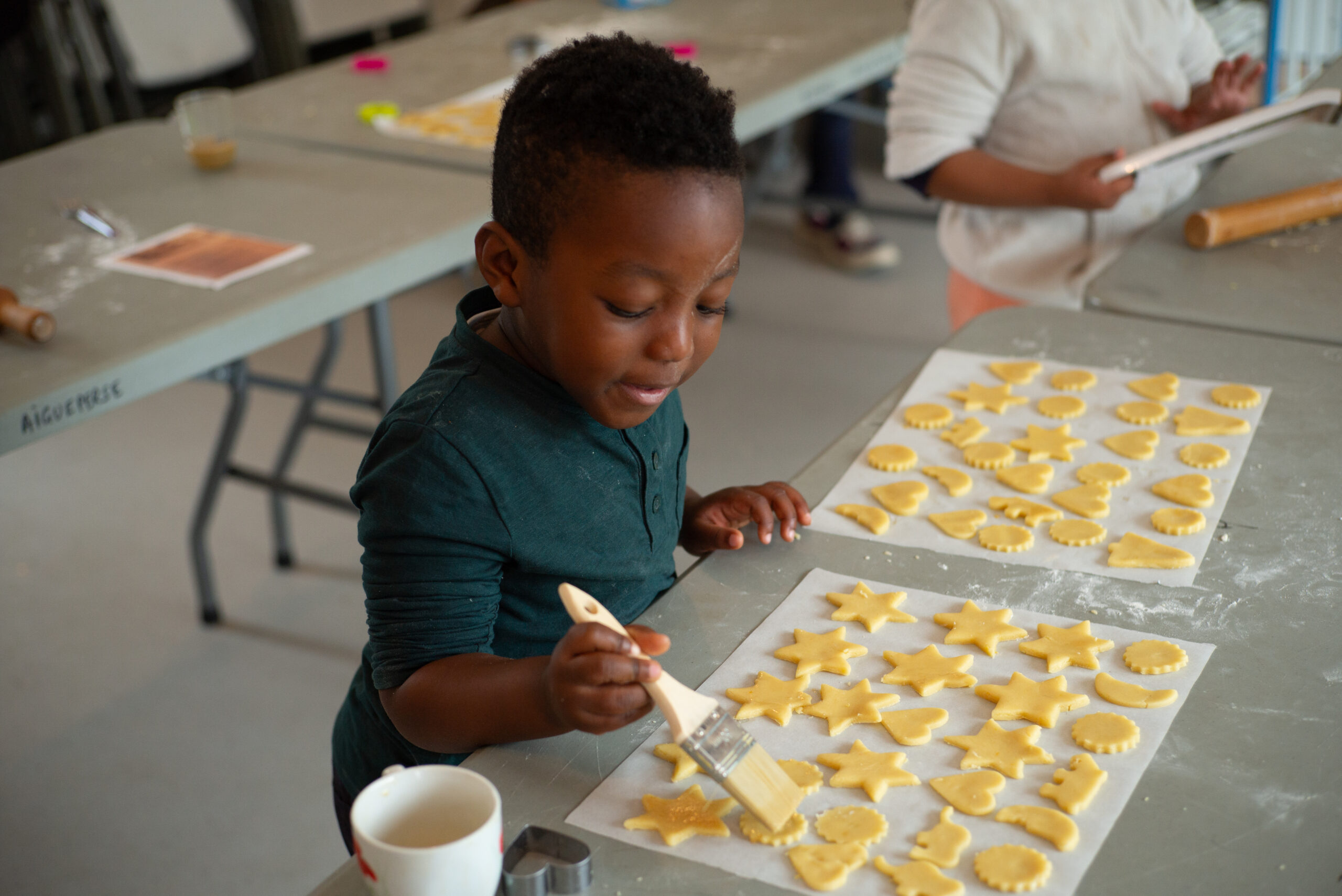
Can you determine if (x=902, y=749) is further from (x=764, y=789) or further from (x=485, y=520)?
(x=485, y=520)

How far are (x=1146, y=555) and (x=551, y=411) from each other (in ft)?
1.74

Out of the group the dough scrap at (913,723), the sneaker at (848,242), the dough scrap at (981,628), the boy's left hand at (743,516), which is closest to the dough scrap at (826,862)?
the dough scrap at (913,723)

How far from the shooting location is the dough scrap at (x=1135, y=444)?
4.00 feet

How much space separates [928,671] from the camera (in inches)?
36.4

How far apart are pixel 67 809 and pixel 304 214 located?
3.44 ft

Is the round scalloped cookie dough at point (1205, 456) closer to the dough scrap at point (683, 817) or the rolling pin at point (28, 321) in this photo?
the dough scrap at point (683, 817)

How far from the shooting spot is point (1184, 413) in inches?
50.1

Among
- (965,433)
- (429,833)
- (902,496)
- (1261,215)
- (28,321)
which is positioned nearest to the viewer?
(429,833)

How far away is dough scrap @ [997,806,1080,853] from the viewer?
2.46ft

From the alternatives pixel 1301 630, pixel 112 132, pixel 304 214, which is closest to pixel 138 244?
pixel 304 214

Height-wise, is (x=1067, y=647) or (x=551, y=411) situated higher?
(x=551, y=411)

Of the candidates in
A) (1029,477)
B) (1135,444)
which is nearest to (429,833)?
(1029,477)

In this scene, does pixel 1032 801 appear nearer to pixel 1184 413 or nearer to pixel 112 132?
pixel 1184 413

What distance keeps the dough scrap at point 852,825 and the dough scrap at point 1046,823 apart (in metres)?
0.08
